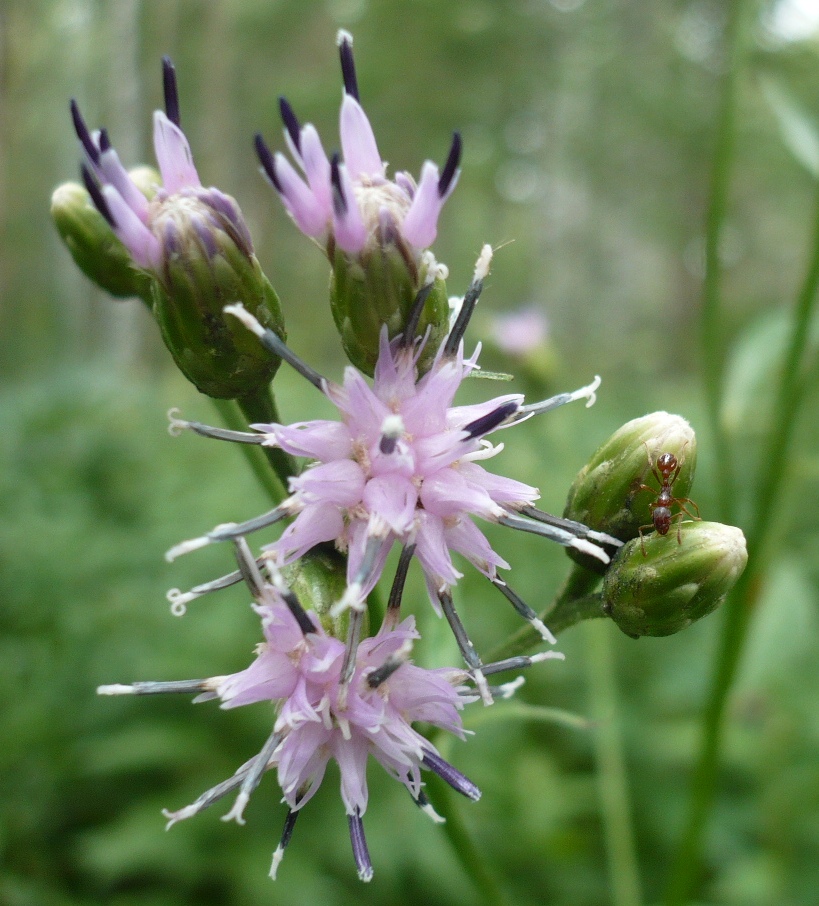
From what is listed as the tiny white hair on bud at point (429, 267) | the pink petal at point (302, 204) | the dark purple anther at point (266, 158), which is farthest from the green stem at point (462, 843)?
the dark purple anther at point (266, 158)

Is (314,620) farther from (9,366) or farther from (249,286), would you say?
(9,366)

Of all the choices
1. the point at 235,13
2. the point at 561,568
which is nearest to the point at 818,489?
the point at 561,568

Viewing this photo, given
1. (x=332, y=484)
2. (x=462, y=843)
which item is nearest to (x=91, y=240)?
(x=332, y=484)

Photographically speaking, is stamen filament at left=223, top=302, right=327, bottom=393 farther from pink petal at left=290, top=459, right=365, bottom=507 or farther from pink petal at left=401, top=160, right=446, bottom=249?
pink petal at left=401, top=160, right=446, bottom=249

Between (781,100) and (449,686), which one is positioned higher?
(781,100)

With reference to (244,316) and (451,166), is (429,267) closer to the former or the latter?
(451,166)

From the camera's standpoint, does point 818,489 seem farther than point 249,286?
Yes
